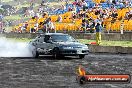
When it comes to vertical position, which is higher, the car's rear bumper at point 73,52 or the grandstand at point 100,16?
the grandstand at point 100,16

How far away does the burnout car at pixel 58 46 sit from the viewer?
78.3 feet

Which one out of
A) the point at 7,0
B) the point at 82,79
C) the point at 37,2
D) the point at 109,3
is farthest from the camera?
the point at 7,0

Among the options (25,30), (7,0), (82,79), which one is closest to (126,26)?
(25,30)

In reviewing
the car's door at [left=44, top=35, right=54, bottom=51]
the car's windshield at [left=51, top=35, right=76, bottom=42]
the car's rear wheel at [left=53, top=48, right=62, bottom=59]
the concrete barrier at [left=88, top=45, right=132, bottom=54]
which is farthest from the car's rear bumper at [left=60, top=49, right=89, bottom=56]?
the concrete barrier at [left=88, top=45, right=132, bottom=54]

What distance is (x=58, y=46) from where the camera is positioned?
79.2 ft

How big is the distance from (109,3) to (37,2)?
208ft

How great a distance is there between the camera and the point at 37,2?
106 metres

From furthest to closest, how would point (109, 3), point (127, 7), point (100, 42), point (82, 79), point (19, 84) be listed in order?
point (109, 3) < point (127, 7) < point (100, 42) < point (19, 84) < point (82, 79)

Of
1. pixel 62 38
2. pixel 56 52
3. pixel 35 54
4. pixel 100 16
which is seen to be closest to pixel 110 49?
pixel 62 38

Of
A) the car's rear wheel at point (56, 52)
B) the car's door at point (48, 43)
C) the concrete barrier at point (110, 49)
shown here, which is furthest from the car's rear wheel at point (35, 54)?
the concrete barrier at point (110, 49)

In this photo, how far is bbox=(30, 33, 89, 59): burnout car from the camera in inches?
939

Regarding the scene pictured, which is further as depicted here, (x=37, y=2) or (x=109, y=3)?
(x=37, y=2)

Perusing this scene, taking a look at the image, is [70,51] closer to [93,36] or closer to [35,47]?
[35,47]

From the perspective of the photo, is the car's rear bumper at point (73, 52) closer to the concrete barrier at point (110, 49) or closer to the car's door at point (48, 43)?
the car's door at point (48, 43)
